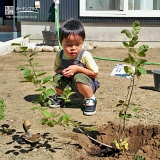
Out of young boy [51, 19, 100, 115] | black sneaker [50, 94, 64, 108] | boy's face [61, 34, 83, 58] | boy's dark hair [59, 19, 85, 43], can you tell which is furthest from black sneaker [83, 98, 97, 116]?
boy's dark hair [59, 19, 85, 43]

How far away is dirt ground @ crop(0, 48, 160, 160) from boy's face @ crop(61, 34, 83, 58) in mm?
656

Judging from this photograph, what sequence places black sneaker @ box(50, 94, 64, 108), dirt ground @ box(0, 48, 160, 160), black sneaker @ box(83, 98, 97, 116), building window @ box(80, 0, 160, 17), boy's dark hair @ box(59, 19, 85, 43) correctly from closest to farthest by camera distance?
1. dirt ground @ box(0, 48, 160, 160)
2. boy's dark hair @ box(59, 19, 85, 43)
3. black sneaker @ box(83, 98, 97, 116)
4. black sneaker @ box(50, 94, 64, 108)
5. building window @ box(80, 0, 160, 17)

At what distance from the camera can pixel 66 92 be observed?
309cm

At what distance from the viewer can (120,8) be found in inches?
367

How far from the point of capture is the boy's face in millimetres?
3872

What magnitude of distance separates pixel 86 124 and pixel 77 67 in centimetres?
66

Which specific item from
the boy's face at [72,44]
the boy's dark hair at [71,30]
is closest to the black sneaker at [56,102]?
the boy's face at [72,44]

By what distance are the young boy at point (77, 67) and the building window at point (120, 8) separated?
516 centimetres

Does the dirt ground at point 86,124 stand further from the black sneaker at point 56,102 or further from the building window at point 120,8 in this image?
the building window at point 120,8

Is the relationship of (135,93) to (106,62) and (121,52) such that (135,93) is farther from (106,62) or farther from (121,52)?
(121,52)

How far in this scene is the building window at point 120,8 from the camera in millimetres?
9234

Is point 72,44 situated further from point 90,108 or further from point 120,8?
point 120,8

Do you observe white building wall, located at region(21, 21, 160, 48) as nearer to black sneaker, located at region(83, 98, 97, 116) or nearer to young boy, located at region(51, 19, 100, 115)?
young boy, located at region(51, 19, 100, 115)

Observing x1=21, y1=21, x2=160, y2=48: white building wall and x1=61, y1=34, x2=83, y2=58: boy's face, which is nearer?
x1=61, y1=34, x2=83, y2=58: boy's face
